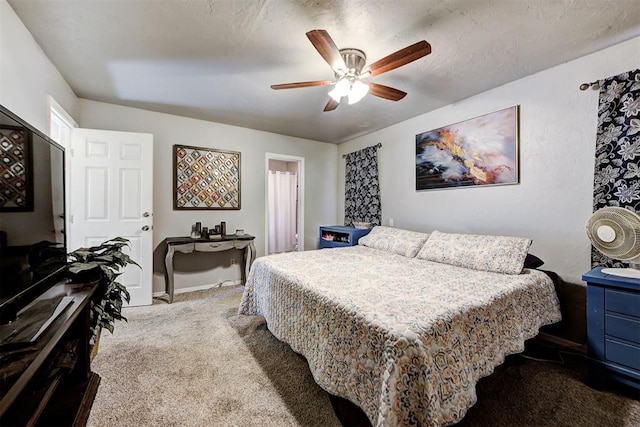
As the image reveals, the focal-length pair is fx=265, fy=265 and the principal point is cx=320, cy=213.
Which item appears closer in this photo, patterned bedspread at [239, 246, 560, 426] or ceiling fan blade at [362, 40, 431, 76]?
patterned bedspread at [239, 246, 560, 426]

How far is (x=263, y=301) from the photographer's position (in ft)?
7.39

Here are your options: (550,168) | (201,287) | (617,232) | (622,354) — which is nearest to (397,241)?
(550,168)

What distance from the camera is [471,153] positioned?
2.84 metres

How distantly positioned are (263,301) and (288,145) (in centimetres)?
286

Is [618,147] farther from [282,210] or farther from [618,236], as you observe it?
[282,210]

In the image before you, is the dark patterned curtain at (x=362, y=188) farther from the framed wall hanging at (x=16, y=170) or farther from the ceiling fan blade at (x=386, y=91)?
the framed wall hanging at (x=16, y=170)

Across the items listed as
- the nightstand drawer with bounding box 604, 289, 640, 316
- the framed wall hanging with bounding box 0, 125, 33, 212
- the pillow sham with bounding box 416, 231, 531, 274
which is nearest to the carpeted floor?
the nightstand drawer with bounding box 604, 289, 640, 316

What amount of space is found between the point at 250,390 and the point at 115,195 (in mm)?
2553

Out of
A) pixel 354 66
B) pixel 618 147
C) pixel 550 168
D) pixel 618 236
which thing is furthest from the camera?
pixel 550 168

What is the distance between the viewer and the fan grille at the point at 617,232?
1649 millimetres

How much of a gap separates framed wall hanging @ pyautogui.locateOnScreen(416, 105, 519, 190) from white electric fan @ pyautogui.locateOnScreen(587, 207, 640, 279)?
812 millimetres

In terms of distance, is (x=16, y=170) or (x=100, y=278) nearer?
(x=16, y=170)

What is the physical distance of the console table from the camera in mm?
3129

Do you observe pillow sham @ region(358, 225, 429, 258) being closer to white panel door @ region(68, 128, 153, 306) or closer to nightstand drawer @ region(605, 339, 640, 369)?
nightstand drawer @ region(605, 339, 640, 369)
